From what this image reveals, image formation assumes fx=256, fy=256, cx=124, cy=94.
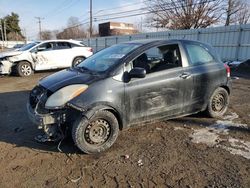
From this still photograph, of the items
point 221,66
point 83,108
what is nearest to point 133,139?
point 83,108

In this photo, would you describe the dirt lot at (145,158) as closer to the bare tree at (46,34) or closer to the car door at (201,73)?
the car door at (201,73)

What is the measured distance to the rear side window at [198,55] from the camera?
16.0 feet

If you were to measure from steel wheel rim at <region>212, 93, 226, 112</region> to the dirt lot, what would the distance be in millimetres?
278

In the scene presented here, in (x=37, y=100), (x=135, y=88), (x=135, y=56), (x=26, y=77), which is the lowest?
(x=26, y=77)

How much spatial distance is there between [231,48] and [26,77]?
11062 millimetres

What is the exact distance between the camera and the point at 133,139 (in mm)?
4391

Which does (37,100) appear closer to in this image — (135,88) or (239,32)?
(135,88)

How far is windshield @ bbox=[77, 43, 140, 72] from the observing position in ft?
14.2

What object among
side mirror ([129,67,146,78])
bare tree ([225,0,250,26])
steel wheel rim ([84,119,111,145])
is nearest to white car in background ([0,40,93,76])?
side mirror ([129,67,146,78])

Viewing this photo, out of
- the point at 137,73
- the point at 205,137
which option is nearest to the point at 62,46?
the point at 137,73

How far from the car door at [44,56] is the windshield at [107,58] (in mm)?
7860

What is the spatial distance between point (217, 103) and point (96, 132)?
2.81 m

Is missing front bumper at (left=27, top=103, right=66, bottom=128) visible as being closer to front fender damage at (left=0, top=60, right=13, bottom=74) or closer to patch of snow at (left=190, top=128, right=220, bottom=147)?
patch of snow at (left=190, top=128, right=220, bottom=147)

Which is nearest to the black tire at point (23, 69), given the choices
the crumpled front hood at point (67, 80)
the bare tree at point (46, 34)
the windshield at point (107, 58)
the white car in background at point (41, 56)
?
the white car in background at point (41, 56)
